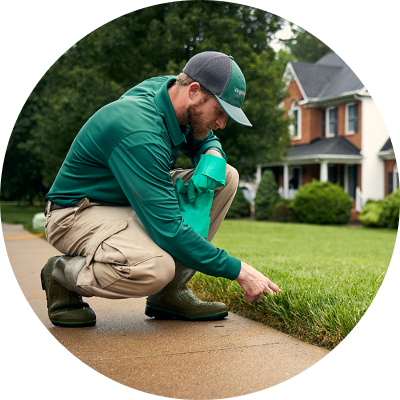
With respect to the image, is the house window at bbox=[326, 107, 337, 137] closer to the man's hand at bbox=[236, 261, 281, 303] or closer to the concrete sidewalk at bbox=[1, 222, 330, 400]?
the concrete sidewalk at bbox=[1, 222, 330, 400]

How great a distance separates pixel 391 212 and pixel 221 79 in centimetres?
1493

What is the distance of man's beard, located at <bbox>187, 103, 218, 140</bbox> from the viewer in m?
2.82

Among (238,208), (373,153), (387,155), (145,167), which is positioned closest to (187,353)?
(145,167)

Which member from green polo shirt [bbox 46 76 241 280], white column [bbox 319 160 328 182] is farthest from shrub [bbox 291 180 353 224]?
green polo shirt [bbox 46 76 241 280]

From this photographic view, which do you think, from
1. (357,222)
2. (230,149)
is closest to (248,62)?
(230,149)

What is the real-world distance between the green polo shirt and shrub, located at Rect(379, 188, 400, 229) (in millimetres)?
14653

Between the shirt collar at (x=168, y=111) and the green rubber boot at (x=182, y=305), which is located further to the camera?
the green rubber boot at (x=182, y=305)

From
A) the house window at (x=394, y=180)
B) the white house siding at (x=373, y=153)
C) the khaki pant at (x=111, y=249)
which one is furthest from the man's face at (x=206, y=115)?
the house window at (x=394, y=180)

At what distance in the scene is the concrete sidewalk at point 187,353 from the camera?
210cm

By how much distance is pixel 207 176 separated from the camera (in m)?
2.86

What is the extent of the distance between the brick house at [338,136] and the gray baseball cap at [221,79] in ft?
56.4

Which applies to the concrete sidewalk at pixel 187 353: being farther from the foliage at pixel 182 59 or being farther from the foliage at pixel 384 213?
the foliage at pixel 384 213

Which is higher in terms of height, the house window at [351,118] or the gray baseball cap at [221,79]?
the house window at [351,118]

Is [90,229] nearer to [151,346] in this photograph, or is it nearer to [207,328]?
[151,346]
